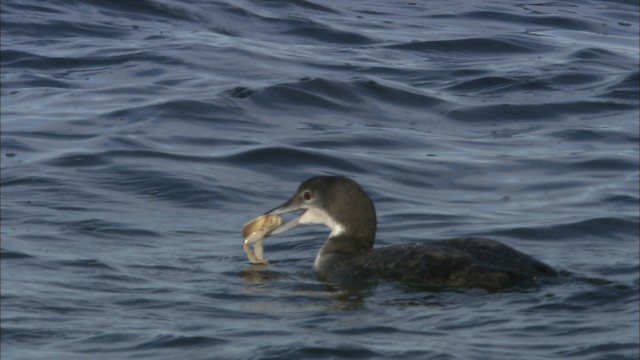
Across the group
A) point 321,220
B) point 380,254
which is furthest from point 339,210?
point 380,254

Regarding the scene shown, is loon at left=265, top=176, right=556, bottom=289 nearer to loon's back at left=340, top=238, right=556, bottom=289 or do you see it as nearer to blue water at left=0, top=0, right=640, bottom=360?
loon's back at left=340, top=238, right=556, bottom=289

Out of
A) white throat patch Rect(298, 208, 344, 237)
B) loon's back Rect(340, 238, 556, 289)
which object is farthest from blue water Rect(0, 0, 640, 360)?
white throat patch Rect(298, 208, 344, 237)

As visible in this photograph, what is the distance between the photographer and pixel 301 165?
15.6 meters

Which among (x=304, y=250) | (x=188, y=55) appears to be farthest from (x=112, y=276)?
(x=188, y=55)

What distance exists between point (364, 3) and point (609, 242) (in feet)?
43.9

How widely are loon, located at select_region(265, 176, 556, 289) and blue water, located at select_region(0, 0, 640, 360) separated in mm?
178

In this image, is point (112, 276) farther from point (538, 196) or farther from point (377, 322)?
point (538, 196)

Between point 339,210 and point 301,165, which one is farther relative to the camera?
point 301,165

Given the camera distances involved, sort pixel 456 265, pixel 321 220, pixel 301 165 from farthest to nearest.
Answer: pixel 301 165 < pixel 321 220 < pixel 456 265

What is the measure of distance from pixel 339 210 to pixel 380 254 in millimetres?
756

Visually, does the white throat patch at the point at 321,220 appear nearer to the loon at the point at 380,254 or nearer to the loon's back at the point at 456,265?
the loon at the point at 380,254

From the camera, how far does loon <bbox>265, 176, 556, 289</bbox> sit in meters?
11.1

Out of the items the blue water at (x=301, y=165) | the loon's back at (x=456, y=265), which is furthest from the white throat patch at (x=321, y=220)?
the loon's back at (x=456, y=265)

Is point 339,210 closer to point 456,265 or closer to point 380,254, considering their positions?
point 380,254
